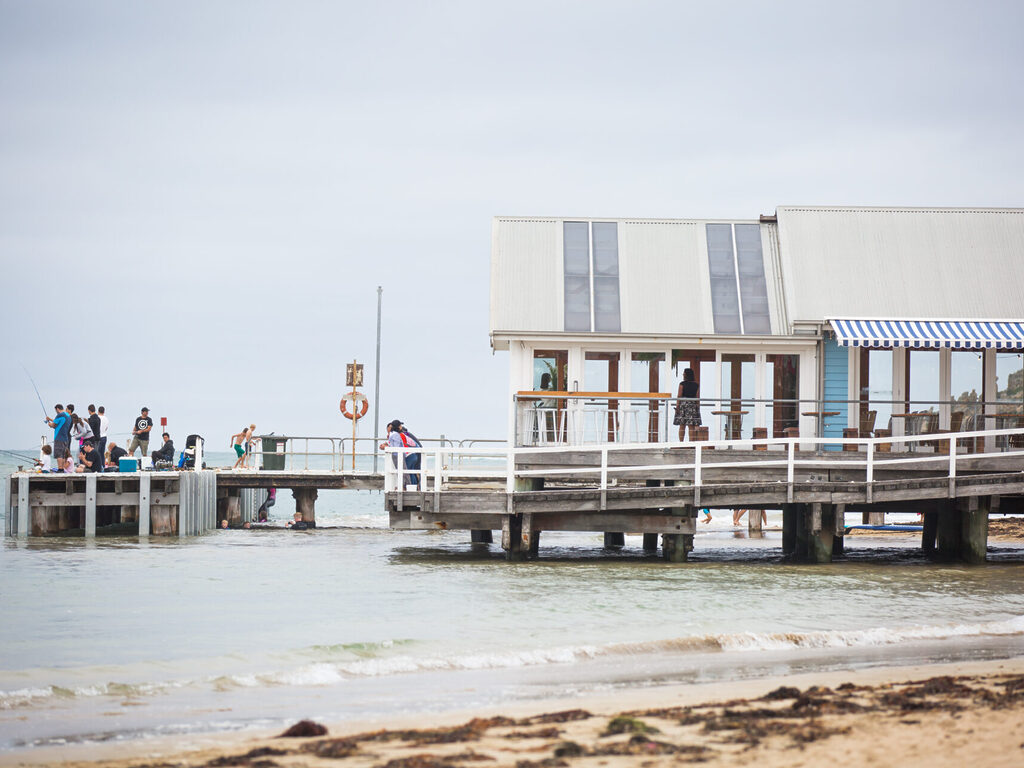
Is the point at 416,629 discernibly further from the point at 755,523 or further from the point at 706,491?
the point at 755,523

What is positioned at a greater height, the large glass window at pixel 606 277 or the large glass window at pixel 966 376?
the large glass window at pixel 606 277

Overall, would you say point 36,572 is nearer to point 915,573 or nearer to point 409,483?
point 409,483

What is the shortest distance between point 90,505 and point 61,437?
6.44 ft

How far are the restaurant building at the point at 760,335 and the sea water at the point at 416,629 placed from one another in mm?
3117

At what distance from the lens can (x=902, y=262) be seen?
25.5 m

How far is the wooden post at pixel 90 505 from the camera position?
92.1 ft

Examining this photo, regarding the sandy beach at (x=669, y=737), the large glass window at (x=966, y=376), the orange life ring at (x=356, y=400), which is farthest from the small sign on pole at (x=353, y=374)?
the sandy beach at (x=669, y=737)

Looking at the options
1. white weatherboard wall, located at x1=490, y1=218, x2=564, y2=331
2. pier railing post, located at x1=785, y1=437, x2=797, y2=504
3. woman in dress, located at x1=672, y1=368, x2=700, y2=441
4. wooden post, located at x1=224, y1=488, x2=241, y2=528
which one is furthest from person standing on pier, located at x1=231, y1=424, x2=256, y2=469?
pier railing post, located at x1=785, y1=437, x2=797, y2=504

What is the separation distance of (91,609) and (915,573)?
1445 centimetres

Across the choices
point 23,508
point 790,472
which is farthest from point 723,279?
point 23,508

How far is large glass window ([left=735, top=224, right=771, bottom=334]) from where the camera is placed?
2411 cm

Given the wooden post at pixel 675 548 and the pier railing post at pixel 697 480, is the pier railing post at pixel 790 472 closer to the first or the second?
the pier railing post at pixel 697 480

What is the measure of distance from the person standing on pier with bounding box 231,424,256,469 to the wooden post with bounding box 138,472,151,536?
4.26 metres

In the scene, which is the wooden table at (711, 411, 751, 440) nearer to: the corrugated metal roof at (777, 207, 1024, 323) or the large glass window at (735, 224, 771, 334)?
the large glass window at (735, 224, 771, 334)
